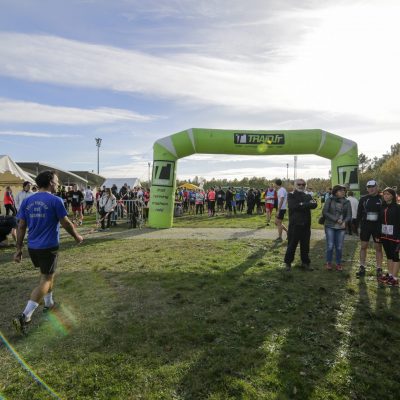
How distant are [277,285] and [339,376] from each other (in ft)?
9.00

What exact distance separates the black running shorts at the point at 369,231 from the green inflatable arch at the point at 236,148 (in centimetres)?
774

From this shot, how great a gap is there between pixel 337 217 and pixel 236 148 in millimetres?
7825

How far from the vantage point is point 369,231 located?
21.7 ft

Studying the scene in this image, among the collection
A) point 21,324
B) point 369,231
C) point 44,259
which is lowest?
point 21,324

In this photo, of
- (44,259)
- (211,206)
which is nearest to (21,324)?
(44,259)

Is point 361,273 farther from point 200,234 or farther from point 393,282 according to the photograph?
point 200,234

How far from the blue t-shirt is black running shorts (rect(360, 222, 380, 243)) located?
5.57m

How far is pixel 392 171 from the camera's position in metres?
45.1

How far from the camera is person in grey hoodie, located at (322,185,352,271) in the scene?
691 centimetres

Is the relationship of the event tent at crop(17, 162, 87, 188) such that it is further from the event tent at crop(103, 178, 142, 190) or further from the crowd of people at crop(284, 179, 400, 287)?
the crowd of people at crop(284, 179, 400, 287)

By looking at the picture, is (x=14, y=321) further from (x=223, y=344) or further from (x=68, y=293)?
(x=223, y=344)

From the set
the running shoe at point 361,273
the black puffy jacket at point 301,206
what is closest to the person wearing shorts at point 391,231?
the running shoe at point 361,273

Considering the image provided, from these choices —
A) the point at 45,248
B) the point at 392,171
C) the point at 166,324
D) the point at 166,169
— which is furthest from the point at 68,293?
the point at 392,171

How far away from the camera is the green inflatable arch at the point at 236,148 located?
13.8 meters
